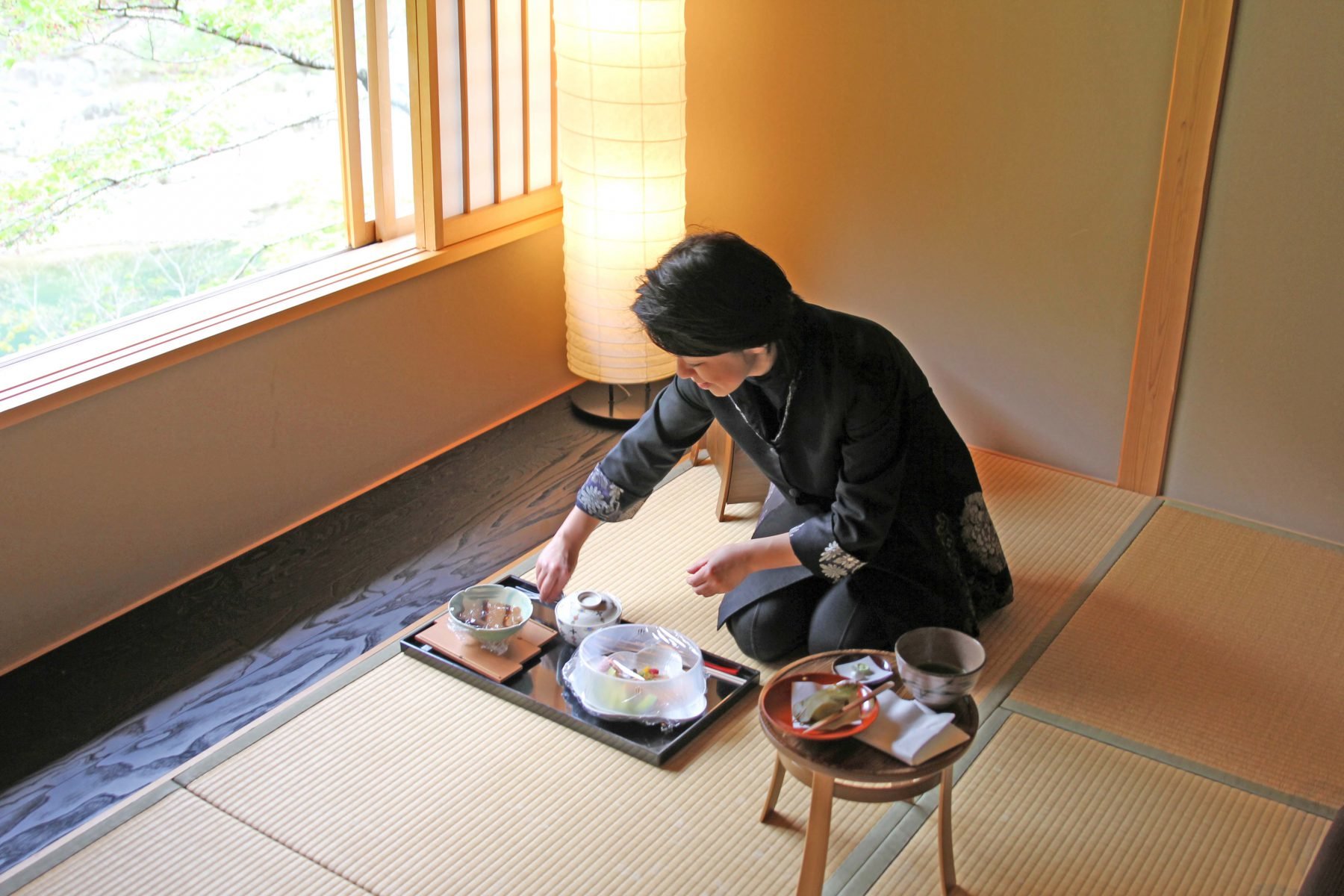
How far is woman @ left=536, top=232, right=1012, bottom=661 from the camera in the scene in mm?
2096

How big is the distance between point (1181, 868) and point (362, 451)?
2164 mm

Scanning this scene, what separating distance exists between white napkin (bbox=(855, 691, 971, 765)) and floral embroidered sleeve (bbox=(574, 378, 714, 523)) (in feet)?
2.66

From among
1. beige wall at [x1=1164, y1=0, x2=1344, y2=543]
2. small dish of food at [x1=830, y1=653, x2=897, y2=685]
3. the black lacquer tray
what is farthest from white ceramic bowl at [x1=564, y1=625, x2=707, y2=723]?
beige wall at [x1=1164, y1=0, x2=1344, y2=543]

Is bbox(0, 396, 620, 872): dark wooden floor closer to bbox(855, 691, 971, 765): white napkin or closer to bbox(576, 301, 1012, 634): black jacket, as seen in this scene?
bbox(576, 301, 1012, 634): black jacket

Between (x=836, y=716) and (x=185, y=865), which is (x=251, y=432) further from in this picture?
(x=836, y=716)

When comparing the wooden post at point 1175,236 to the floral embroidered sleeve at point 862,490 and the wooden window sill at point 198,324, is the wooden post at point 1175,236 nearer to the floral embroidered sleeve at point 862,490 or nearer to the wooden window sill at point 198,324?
the floral embroidered sleeve at point 862,490

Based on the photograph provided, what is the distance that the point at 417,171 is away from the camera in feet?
10.9

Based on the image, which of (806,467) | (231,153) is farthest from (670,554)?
(231,153)

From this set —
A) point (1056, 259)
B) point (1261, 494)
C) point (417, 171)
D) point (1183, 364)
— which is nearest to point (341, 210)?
point (417, 171)

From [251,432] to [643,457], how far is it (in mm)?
1056

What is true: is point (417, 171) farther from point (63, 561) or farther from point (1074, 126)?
point (1074, 126)

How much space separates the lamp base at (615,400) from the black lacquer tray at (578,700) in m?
1.16

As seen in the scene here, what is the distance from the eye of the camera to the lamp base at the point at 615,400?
3.77 metres

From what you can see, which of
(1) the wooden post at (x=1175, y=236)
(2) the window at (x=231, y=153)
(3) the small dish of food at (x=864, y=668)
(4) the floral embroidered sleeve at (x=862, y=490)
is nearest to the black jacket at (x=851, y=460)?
(4) the floral embroidered sleeve at (x=862, y=490)
